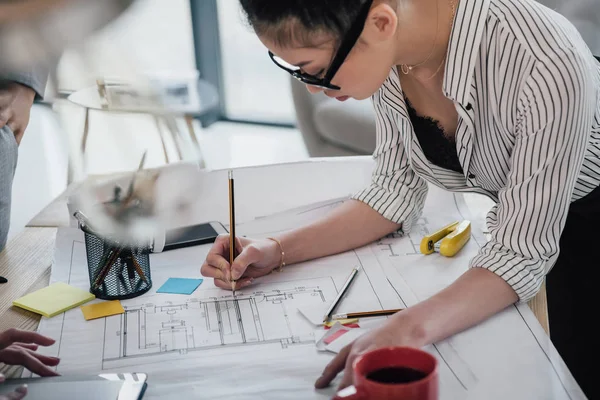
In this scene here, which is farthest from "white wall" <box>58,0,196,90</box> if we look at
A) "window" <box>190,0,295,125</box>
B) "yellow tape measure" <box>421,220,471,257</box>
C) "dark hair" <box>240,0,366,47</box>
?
"window" <box>190,0,295,125</box>

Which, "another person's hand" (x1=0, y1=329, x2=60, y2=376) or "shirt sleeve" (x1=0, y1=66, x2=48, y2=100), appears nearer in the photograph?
"shirt sleeve" (x1=0, y1=66, x2=48, y2=100)

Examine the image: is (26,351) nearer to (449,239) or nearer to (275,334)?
(275,334)

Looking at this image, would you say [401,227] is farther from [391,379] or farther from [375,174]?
[391,379]

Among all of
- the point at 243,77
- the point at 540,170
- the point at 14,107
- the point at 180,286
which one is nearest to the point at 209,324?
Result: the point at 180,286

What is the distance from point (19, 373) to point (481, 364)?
52 cm

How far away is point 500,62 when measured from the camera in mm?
924

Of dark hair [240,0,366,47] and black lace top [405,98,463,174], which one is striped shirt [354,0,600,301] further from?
dark hair [240,0,366,47]

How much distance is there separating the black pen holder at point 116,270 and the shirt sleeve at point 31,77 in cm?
49

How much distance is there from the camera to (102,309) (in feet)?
3.14

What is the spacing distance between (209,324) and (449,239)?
39 cm

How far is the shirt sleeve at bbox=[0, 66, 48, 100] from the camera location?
14.1 inches

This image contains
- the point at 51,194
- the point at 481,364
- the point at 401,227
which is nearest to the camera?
the point at 481,364

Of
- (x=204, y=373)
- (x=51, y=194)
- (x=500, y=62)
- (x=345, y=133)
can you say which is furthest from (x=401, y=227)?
(x=51, y=194)

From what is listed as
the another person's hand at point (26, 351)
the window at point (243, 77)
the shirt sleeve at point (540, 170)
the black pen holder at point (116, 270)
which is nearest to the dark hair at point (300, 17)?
the shirt sleeve at point (540, 170)
